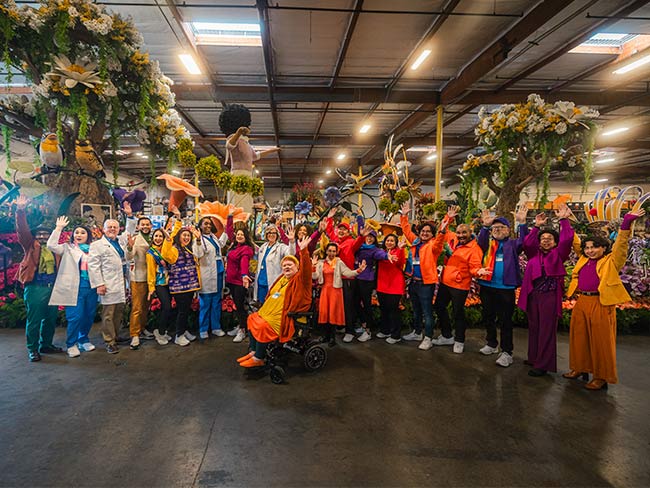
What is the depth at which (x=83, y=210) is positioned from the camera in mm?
4586

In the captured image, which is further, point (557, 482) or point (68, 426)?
point (68, 426)

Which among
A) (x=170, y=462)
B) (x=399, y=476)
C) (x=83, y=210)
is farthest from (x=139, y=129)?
(x=399, y=476)

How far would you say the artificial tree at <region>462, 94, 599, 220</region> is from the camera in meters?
4.93

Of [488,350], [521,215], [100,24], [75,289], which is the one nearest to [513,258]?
[521,215]

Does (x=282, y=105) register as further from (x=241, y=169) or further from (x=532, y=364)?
(x=532, y=364)

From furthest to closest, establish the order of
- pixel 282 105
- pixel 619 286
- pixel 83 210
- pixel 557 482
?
pixel 282 105
pixel 83 210
pixel 619 286
pixel 557 482

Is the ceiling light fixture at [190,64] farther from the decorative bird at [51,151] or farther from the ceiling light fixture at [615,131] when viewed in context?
the ceiling light fixture at [615,131]

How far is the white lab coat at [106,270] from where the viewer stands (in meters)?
3.80

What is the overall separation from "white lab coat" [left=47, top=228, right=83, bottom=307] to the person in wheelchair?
84.9 inches

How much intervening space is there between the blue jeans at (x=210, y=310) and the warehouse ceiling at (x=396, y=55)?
4289mm

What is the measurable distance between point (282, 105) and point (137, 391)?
8387mm

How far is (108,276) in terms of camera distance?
389cm

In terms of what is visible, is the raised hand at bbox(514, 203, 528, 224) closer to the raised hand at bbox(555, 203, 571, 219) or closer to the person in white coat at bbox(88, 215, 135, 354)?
A: the raised hand at bbox(555, 203, 571, 219)

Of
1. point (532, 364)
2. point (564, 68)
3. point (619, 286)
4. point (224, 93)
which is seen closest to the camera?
point (619, 286)
